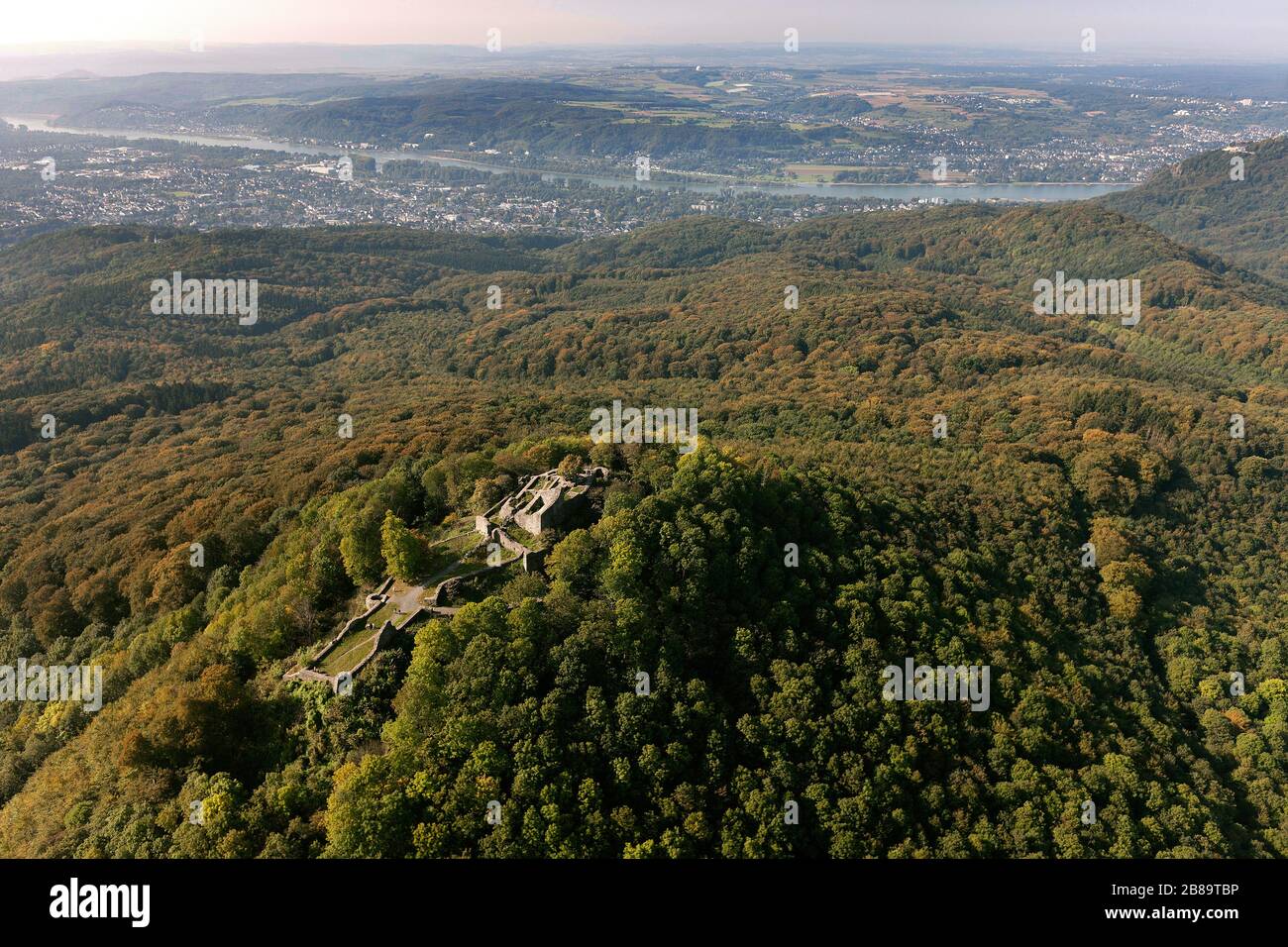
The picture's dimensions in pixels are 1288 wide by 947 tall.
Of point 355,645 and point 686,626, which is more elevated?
point 355,645

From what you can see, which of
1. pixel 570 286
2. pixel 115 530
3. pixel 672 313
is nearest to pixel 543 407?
pixel 115 530

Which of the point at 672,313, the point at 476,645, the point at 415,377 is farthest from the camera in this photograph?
the point at 672,313

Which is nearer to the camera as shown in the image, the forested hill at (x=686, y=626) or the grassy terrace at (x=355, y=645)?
the forested hill at (x=686, y=626)

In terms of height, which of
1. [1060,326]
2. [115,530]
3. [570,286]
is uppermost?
[570,286]

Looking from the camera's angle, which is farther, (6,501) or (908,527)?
(6,501)

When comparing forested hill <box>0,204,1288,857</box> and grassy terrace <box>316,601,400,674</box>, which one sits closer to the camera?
forested hill <box>0,204,1288,857</box>

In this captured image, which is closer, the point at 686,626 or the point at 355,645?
the point at 355,645
